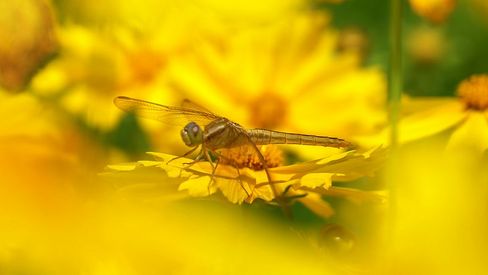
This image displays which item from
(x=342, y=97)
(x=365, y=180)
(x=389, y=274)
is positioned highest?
(x=342, y=97)

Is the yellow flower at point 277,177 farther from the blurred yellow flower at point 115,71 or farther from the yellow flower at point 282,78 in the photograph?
the yellow flower at point 282,78

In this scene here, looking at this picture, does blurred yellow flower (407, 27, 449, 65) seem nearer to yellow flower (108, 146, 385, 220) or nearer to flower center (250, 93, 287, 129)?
flower center (250, 93, 287, 129)

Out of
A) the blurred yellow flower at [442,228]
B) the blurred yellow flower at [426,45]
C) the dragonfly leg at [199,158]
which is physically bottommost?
the blurred yellow flower at [442,228]

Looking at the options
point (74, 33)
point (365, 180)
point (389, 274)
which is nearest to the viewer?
point (389, 274)

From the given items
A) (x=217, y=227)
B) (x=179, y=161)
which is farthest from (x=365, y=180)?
(x=217, y=227)

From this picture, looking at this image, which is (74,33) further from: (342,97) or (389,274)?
(389,274)

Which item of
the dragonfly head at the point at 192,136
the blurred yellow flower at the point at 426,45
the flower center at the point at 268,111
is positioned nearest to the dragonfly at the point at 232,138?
the dragonfly head at the point at 192,136
